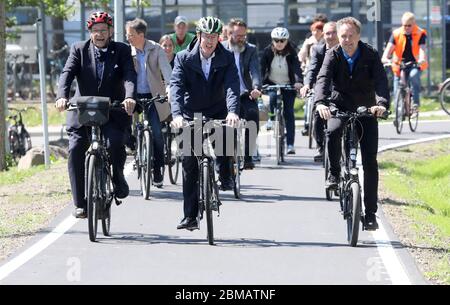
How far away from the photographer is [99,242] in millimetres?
11688

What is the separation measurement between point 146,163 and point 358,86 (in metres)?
3.70

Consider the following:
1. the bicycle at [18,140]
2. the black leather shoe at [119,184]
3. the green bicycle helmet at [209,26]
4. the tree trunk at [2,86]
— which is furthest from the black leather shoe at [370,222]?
the bicycle at [18,140]

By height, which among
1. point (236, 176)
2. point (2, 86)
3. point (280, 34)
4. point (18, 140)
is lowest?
point (18, 140)

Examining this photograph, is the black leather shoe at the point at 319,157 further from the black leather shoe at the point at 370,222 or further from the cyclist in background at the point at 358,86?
the black leather shoe at the point at 370,222

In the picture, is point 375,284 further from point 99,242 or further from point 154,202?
point 154,202

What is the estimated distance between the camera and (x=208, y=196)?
37.2 feet

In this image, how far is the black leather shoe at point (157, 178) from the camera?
15.7 m

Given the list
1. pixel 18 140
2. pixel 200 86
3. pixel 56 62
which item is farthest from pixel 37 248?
pixel 56 62

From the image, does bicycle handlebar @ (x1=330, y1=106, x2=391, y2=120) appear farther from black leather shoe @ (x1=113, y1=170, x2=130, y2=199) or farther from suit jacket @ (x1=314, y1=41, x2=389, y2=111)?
black leather shoe @ (x1=113, y1=170, x2=130, y2=199)

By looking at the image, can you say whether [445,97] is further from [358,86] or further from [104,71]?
[104,71]

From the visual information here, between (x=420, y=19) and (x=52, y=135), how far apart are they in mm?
10288

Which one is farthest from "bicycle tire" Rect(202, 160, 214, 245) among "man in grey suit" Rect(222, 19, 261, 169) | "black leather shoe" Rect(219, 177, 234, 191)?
"man in grey suit" Rect(222, 19, 261, 169)

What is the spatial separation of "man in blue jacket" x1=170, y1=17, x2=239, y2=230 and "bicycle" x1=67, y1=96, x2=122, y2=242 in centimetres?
64
